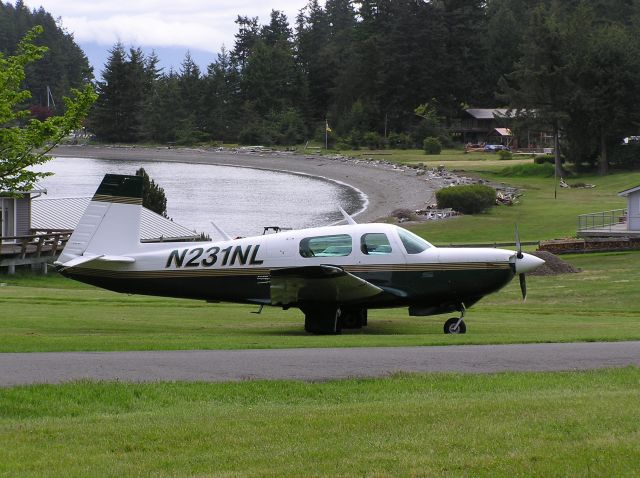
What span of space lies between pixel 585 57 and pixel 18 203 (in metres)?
65.3

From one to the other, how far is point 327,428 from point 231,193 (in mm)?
98141

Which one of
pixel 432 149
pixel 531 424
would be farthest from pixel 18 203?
pixel 432 149

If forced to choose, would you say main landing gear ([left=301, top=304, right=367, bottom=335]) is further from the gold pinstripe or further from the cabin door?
the cabin door

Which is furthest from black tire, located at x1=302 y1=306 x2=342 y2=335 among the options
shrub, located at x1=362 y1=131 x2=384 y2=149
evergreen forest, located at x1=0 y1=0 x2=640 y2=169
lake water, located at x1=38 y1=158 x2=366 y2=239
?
shrub, located at x1=362 y1=131 x2=384 y2=149

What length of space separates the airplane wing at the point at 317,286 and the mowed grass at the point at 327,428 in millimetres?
6891

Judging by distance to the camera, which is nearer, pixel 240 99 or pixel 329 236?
pixel 329 236

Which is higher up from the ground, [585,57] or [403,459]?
[585,57]

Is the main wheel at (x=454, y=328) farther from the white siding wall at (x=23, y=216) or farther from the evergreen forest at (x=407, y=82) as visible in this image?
the evergreen forest at (x=407, y=82)

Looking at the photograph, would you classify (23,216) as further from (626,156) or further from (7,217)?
(626,156)

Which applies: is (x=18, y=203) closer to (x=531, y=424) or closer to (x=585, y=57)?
(x=531, y=424)

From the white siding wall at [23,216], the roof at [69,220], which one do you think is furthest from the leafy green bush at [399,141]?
the white siding wall at [23,216]

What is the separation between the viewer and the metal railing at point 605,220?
174 feet

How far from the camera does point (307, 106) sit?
15750cm

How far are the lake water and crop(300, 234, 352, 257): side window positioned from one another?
46320mm
